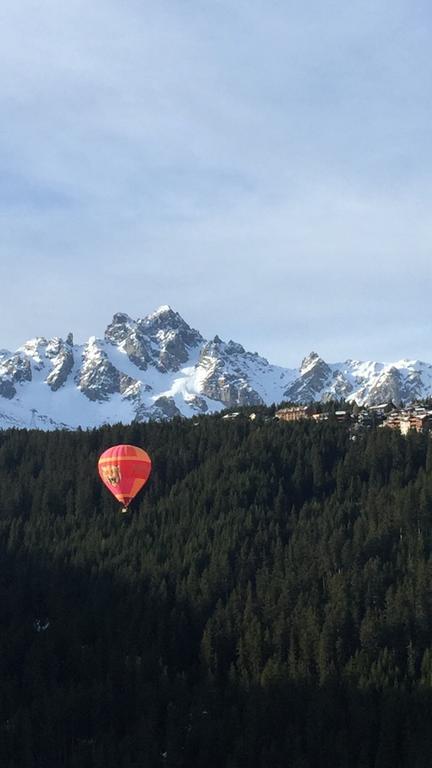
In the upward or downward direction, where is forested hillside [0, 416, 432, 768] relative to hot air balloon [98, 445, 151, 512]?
downward

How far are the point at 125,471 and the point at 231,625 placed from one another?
2289cm

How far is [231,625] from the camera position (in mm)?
139375

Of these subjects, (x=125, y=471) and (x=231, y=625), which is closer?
(x=231, y=625)

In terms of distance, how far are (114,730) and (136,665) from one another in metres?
14.0

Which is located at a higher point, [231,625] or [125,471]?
[125,471]

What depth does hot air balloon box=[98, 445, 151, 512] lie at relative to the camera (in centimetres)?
14138

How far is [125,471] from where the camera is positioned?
462 ft

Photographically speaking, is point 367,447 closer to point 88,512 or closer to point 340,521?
point 340,521

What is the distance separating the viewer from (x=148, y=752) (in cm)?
11000

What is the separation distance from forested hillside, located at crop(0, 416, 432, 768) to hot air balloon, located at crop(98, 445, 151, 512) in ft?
50.8

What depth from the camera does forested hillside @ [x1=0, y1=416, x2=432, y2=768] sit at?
113 meters

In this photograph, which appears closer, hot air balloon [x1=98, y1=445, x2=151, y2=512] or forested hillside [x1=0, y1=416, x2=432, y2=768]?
forested hillside [x1=0, y1=416, x2=432, y2=768]

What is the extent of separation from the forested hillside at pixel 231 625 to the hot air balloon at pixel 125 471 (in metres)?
15.5

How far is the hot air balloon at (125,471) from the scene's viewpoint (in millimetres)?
141375
